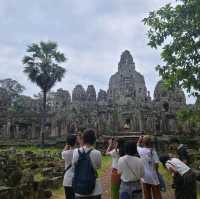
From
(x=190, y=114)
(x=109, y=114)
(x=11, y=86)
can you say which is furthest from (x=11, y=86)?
(x=190, y=114)

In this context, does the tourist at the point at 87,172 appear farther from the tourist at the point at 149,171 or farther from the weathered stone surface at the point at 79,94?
the weathered stone surface at the point at 79,94

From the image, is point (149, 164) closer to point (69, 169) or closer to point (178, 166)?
point (178, 166)

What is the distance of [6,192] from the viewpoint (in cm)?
873

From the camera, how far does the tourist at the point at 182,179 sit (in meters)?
6.42

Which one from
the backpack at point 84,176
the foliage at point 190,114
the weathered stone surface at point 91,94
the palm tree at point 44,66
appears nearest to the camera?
the backpack at point 84,176

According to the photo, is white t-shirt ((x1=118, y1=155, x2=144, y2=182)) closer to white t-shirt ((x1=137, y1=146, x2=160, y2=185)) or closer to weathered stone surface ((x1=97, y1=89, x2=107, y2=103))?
white t-shirt ((x1=137, y1=146, x2=160, y2=185))

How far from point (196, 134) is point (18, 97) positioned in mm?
36695

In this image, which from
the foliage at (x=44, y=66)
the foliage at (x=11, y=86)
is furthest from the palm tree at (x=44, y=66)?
the foliage at (x=11, y=86)

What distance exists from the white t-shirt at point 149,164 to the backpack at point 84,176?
223 centimetres

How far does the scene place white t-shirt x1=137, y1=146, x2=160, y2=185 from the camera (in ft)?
24.7

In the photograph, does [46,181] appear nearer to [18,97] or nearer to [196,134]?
[196,134]

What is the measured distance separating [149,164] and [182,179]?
1.26 meters

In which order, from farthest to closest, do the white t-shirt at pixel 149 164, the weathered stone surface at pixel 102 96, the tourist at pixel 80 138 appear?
the weathered stone surface at pixel 102 96, the white t-shirt at pixel 149 164, the tourist at pixel 80 138

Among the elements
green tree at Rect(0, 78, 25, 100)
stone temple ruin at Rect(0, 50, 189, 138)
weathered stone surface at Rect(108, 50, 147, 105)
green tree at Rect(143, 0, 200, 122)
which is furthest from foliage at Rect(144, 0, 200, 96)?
green tree at Rect(0, 78, 25, 100)
